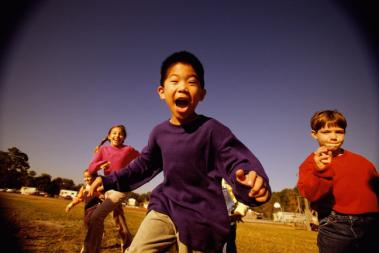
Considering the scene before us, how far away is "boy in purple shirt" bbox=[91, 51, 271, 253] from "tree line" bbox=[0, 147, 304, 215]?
168 ft

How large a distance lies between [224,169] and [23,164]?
279 feet

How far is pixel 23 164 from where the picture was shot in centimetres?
7256

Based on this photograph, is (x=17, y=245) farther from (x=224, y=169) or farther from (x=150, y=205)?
(x=224, y=169)

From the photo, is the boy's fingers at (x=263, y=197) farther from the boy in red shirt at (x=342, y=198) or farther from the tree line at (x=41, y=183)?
the tree line at (x=41, y=183)

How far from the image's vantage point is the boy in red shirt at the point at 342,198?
104 inches

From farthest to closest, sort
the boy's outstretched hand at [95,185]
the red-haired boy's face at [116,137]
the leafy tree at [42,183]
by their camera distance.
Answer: the leafy tree at [42,183] < the red-haired boy's face at [116,137] < the boy's outstretched hand at [95,185]

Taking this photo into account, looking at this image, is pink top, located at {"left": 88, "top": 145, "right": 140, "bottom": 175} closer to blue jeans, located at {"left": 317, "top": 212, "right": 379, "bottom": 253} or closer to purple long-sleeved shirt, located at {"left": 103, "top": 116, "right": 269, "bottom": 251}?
purple long-sleeved shirt, located at {"left": 103, "top": 116, "right": 269, "bottom": 251}

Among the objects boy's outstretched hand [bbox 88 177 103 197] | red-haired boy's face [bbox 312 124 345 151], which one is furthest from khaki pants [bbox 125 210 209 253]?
red-haired boy's face [bbox 312 124 345 151]

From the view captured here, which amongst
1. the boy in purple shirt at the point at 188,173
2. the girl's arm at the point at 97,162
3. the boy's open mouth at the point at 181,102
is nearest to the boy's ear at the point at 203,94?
the boy in purple shirt at the point at 188,173

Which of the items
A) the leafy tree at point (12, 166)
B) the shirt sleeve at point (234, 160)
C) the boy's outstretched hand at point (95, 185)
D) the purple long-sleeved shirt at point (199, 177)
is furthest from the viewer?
the leafy tree at point (12, 166)

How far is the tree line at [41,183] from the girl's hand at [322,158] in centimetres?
5084

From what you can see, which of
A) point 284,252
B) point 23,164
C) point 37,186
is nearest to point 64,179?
point 37,186

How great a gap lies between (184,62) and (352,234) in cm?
243

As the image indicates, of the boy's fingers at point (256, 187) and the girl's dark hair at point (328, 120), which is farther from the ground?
the girl's dark hair at point (328, 120)
